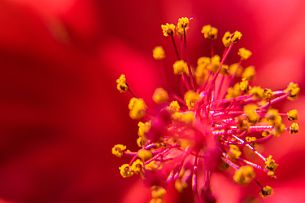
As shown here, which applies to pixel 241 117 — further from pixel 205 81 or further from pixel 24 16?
pixel 24 16

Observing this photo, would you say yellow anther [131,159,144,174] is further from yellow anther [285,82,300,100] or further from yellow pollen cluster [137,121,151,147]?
yellow anther [285,82,300,100]

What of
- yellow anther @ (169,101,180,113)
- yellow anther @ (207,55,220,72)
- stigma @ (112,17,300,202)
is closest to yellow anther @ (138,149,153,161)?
stigma @ (112,17,300,202)

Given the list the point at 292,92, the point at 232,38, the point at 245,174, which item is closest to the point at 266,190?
the point at 245,174

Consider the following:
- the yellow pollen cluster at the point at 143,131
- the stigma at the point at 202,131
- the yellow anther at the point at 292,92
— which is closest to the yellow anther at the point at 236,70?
the stigma at the point at 202,131

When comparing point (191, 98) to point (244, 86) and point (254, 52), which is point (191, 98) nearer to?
point (244, 86)

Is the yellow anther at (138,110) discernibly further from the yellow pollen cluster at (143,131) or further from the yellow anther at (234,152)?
the yellow anther at (234,152)
